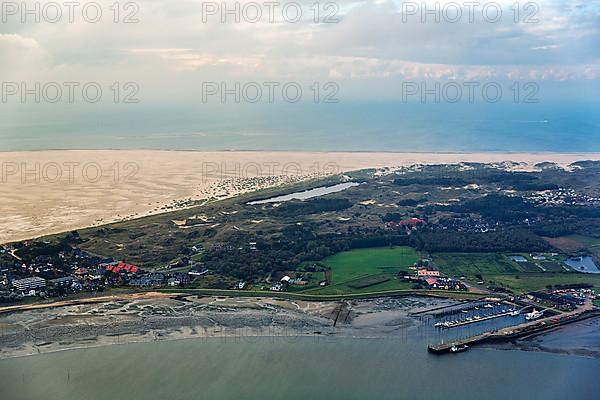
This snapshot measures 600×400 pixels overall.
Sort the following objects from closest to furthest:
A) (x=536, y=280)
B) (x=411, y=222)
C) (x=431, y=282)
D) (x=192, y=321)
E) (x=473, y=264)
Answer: (x=192, y=321) → (x=431, y=282) → (x=536, y=280) → (x=473, y=264) → (x=411, y=222)

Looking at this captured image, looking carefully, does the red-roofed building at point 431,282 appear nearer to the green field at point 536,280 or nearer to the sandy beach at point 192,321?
the sandy beach at point 192,321

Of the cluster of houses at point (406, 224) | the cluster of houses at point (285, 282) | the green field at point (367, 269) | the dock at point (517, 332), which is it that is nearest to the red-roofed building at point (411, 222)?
the cluster of houses at point (406, 224)

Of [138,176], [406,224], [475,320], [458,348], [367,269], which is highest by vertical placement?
[138,176]

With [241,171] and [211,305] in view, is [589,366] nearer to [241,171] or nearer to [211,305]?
[211,305]

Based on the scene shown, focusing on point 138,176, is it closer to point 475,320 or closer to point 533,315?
point 475,320

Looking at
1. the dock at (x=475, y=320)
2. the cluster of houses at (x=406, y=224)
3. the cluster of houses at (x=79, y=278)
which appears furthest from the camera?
the cluster of houses at (x=406, y=224)

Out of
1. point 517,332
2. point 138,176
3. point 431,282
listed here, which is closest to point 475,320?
point 517,332
